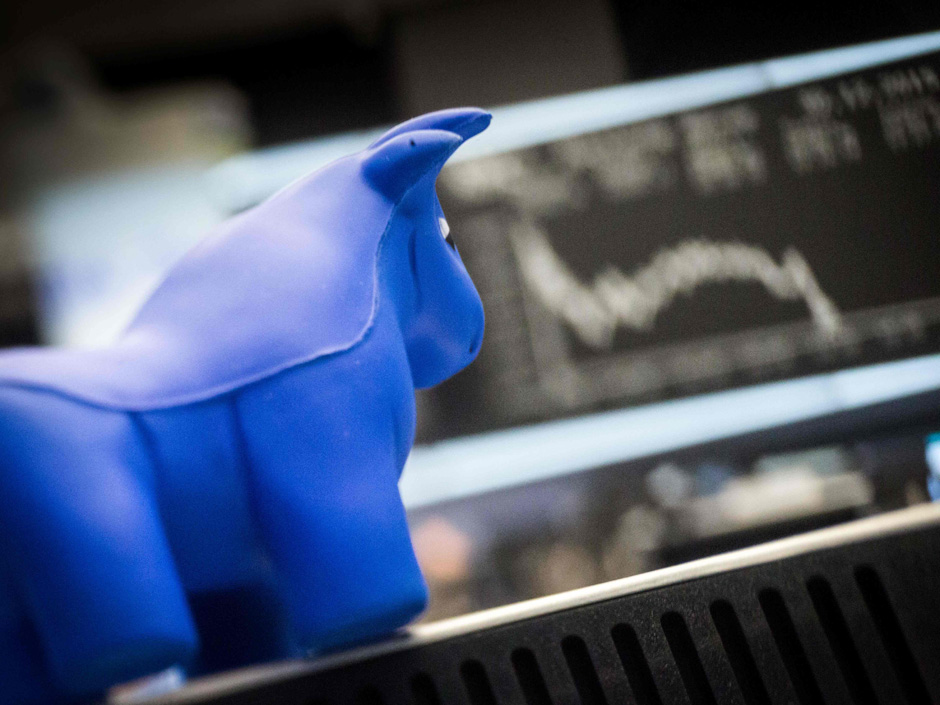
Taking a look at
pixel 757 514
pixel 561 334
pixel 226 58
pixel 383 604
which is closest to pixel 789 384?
pixel 757 514

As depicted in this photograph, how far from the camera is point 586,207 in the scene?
166 centimetres

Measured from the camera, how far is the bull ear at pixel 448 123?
47 cm

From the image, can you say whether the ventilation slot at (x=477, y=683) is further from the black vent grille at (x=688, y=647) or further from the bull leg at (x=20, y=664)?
the bull leg at (x=20, y=664)

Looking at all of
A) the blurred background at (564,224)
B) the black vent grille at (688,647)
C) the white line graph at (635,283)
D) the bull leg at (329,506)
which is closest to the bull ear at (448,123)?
the bull leg at (329,506)

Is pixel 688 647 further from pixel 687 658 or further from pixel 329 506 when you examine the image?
pixel 329 506

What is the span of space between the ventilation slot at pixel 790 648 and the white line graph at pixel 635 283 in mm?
1088

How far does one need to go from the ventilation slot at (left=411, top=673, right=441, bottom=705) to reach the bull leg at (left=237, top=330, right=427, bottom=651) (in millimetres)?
34

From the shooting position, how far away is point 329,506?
400 mm

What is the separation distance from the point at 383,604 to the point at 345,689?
40 millimetres

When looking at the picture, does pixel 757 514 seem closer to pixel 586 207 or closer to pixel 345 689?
pixel 586 207

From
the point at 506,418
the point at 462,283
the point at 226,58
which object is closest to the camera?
the point at 462,283

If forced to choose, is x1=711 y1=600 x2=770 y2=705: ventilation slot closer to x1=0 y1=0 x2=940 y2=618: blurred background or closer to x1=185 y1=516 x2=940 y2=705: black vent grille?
x1=185 y1=516 x2=940 y2=705: black vent grille

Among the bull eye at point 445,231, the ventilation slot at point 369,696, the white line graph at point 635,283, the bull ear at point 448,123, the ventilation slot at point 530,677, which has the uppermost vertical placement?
the bull ear at point 448,123

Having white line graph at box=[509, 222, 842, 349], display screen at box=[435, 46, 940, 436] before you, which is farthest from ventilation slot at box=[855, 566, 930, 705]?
white line graph at box=[509, 222, 842, 349]
